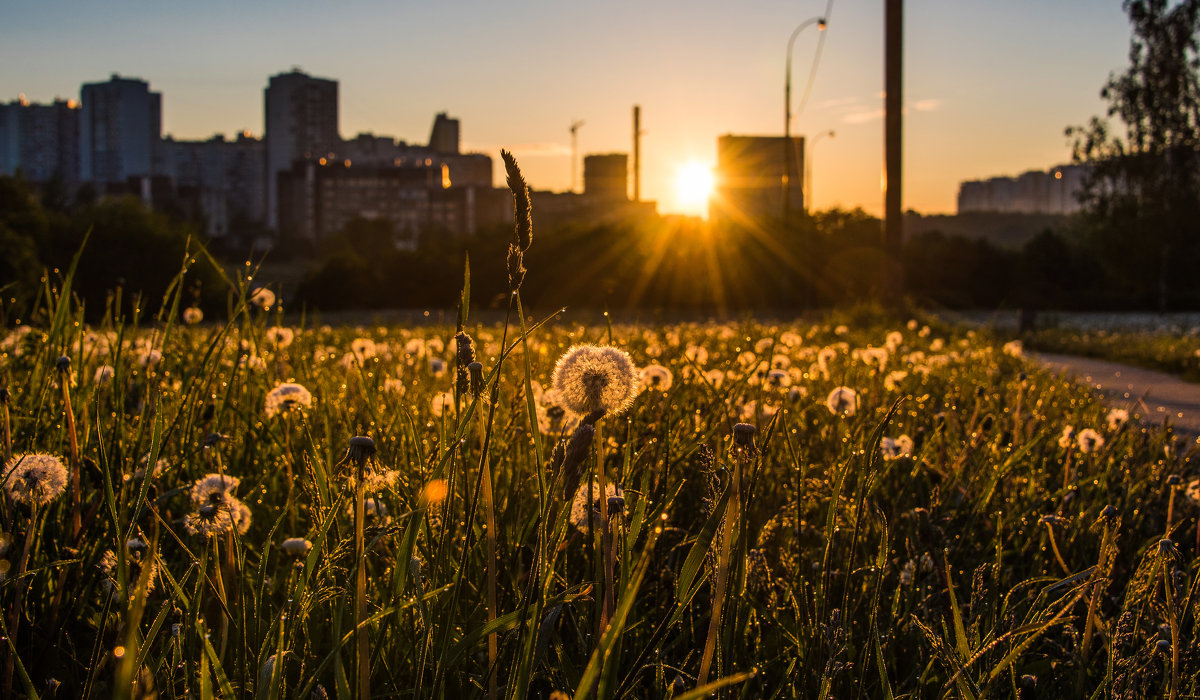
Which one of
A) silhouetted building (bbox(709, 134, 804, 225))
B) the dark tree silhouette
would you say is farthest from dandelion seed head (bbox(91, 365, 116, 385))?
silhouetted building (bbox(709, 134, 804, 225))

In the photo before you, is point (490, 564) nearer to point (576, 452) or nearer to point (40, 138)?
point (576, 452)

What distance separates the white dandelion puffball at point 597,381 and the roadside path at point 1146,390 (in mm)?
3612

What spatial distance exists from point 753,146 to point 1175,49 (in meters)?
32.2

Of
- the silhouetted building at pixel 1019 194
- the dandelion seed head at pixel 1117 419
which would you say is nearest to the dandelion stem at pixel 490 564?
the dandelion seed head at pixel 1117 419

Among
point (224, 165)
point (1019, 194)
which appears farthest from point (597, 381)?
point (1019, 194)

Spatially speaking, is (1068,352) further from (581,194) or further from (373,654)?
(581,194)

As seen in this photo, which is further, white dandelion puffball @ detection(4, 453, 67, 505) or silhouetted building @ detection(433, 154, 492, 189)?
silhouetted building @ detection(433, 154, 492, 189)

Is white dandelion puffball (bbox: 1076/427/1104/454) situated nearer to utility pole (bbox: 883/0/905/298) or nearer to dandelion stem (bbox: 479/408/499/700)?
dandelion stem (bbox: 479/408/499/700)

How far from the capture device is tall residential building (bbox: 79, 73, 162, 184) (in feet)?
436

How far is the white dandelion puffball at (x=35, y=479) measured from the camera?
1256 millimetres

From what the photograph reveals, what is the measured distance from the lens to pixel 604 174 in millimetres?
61000

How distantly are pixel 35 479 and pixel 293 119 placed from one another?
461 ft

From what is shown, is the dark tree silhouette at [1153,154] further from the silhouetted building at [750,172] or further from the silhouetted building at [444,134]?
the silhouetted building at [444,134]

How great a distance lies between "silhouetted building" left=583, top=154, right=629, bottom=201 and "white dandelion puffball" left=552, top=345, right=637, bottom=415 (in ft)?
197
